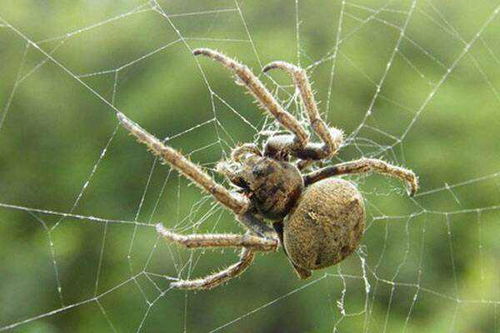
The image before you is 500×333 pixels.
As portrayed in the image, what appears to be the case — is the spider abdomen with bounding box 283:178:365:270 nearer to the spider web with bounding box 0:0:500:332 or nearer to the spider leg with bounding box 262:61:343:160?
the spider leg with bounding box 262:61:343:160

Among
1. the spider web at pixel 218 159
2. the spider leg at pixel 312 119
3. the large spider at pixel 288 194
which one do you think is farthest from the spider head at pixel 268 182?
the spider web at pixel 218 159

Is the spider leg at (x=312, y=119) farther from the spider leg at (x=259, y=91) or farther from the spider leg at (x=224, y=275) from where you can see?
the spider leg at (x=224, y=275)

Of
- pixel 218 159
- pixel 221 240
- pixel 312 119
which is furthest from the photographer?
pixel 218 159

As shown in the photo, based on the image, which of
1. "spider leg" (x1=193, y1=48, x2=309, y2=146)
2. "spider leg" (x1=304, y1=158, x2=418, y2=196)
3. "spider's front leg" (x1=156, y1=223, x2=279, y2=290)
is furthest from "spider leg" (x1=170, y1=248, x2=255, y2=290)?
"spider leg" (x1=193, y1=48, x2=309, y2=146)

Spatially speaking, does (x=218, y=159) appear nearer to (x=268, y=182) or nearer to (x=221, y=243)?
(x=268, y=182)

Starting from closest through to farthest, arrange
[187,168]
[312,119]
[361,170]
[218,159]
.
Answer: [187,168], [312,119], [361,170], [218,159]

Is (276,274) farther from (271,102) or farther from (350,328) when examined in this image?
(271,102)

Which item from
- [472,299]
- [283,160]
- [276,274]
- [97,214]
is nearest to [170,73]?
[97,214]

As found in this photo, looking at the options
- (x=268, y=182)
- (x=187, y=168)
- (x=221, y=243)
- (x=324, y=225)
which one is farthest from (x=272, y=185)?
(x=187, y=168)

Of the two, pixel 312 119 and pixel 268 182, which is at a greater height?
pixel 312 119
